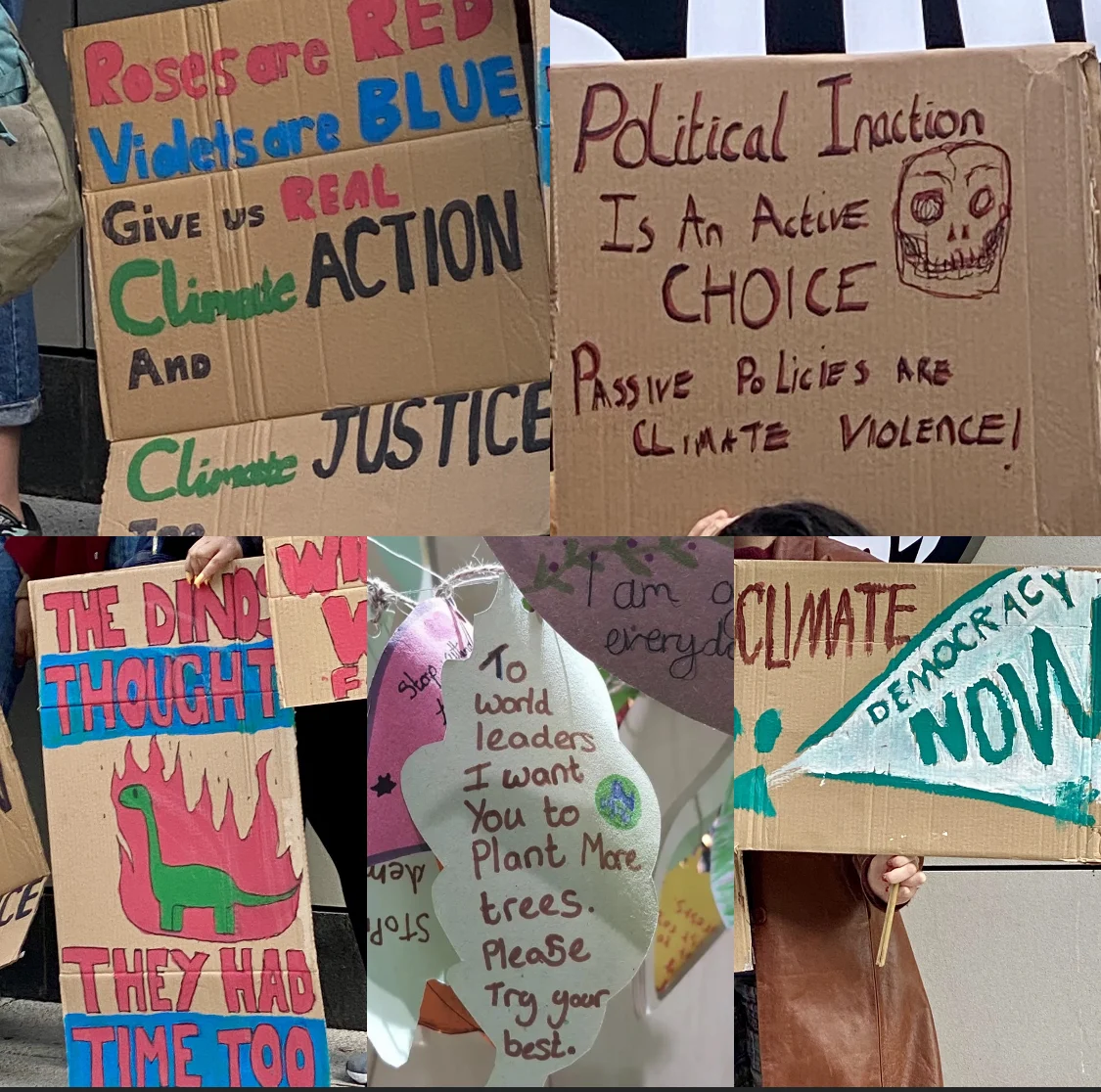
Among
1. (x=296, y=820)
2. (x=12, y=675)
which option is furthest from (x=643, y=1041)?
(x=12, y=675)

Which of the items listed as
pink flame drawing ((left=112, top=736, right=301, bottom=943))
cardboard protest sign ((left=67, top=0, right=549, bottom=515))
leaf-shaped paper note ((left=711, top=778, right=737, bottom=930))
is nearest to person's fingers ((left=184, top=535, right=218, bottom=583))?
pink flame drawing ((left=112, top=736, right=301, bottom=943))

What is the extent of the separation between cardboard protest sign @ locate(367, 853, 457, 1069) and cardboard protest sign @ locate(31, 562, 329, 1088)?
0.33ft

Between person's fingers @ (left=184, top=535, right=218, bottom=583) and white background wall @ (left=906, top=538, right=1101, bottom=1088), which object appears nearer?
person's fingers @ (left=184, top=535, right=218, bottom=583)

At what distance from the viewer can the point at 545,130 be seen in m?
1.86

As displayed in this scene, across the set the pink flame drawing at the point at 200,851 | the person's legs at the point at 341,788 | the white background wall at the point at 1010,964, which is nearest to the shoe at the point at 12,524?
the pink flame drawing at the point at 200,851

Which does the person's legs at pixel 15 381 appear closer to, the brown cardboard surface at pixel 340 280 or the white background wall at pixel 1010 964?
the brown cardboard surface at pixel 340 280

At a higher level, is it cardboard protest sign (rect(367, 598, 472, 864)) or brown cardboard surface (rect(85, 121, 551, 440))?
brown cardboard surface (rect(85, 121, 551, 440))

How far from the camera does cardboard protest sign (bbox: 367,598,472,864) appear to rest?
1.64 metres

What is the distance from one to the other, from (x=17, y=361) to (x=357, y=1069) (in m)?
1.29

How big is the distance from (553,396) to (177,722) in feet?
2.01

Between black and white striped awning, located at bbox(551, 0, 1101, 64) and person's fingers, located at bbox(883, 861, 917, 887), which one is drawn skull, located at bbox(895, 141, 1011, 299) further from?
person's fingers, located at bbox(883, 861, 917, 887)

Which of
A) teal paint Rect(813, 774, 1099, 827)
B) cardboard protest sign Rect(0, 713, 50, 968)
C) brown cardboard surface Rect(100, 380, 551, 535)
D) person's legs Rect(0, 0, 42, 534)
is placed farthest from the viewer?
person's legs Rect(0, 0, 42, 534)

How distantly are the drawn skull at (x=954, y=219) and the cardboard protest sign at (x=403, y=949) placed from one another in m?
0.92

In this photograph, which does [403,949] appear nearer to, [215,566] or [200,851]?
[200,851]
